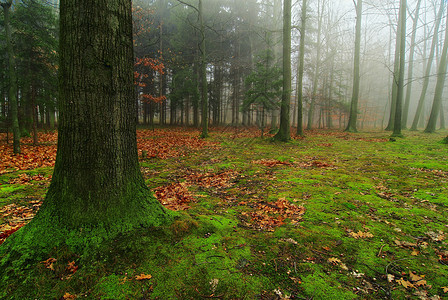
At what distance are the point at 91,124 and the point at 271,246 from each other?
2402 mm

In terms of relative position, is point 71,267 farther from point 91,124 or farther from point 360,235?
point 360,235

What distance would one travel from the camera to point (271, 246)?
2.45 metres

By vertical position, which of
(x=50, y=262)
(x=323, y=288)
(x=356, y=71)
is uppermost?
(x=356, y=71)

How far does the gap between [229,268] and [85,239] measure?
146 centimetres

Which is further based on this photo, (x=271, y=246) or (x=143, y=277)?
(x=271, y=246)

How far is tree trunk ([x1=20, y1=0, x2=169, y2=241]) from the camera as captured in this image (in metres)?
2.02

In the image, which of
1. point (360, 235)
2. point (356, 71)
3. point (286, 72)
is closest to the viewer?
point (360, 235)

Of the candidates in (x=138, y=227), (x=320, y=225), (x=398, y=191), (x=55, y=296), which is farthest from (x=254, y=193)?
(x=55, y=296)

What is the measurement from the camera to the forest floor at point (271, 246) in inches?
70.9

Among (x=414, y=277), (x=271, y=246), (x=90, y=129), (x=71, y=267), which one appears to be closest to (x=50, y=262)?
(x=71, y=267)

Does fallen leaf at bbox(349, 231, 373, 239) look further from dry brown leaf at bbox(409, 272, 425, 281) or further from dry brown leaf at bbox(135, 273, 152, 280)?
dry brown leaf at bbox(135, 273, 152, 280)

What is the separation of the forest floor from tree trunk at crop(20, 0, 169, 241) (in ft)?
1.04

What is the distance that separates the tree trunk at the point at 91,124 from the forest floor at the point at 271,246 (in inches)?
12.5

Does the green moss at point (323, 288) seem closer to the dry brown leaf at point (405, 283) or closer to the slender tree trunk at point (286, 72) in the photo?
the dry brown leaf at point (405, 283)
